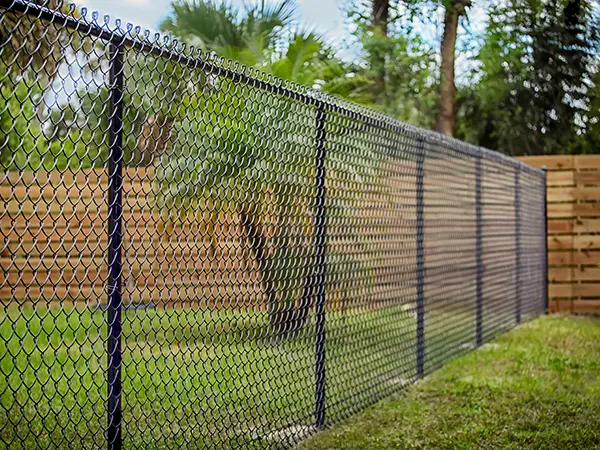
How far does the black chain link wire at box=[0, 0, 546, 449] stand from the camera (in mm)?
2740

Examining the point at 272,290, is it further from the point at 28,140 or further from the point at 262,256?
the point at 28,140

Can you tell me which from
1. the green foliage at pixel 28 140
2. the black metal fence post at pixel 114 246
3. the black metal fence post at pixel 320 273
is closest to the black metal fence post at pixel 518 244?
the green foliage at pixel 28 140

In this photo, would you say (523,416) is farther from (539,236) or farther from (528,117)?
(528,117)

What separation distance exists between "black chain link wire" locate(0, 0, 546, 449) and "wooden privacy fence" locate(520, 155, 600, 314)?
9.68 feet

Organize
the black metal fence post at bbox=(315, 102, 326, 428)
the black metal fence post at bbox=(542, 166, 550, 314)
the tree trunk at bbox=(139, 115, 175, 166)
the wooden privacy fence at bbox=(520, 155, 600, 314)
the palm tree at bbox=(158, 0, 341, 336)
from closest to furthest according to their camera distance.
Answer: the tree trunk at bbox=(139, 115, 175, 166)
the palm tree at bbox=(158, 0, 341, 336)
the black metal fence post at bbox=(315, 102, 326, 428)
the wooden privacy fence at bbox=(520, 155, 600, 314)
the black metal fence post at bbox=(542, 166, 550, 314)

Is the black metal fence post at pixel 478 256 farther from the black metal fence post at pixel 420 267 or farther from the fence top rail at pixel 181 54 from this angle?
the fence top rail at pixel 181 54

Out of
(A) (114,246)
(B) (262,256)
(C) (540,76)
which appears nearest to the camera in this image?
(A) (114,246)

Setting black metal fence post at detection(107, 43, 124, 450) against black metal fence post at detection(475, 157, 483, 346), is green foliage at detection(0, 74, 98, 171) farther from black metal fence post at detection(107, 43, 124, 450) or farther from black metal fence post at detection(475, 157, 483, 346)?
black metal fence post at detection(475, 157, 483, 346)

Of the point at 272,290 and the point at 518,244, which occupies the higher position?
the point at 518,244

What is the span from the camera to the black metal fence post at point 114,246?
275 centimetres

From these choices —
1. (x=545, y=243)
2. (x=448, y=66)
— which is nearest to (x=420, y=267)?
(x=545, y=243)

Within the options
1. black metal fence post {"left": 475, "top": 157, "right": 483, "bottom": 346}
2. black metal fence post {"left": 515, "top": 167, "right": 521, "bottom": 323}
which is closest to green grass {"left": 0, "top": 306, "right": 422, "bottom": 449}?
black metal fence post {"left": 475, "top": 157, "right": 483, "bottom": 346}

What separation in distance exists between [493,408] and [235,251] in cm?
202

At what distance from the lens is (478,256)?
24.4 ft
